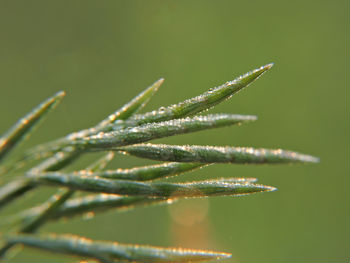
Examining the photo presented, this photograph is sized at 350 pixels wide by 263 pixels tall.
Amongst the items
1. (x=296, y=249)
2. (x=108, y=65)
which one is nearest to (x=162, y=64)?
(x=108, y=65)

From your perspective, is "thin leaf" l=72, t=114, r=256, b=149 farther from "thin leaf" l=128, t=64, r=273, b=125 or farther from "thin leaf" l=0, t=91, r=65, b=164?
"thin leaf" l=0, t=91, r=65, b=164

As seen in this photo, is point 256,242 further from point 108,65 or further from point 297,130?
point 108,65

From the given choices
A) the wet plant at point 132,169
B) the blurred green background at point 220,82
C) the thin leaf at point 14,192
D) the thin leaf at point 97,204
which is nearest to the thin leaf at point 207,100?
the wet plant at point 132,169

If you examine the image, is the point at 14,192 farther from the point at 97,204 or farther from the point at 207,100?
the point at 207,100

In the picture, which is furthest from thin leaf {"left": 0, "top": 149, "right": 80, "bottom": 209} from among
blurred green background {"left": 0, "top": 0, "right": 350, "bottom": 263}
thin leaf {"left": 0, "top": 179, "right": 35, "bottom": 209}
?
blurred green background {"left": 0, "top": 0, "right": 350, "bottom": 263}

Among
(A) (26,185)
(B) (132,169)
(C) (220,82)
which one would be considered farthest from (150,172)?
(C) (220,82)

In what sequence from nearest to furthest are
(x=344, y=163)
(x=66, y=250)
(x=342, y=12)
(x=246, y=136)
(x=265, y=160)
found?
(x=265, y=160)
(x=66, y=250)
(x=246, y=136)
(x=344, y=163)
(x=342, y=12)

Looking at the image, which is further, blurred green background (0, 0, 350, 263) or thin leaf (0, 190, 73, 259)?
blurred green background (0, 0, 350, 263)
